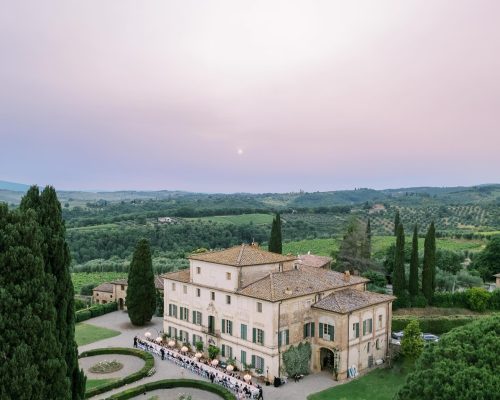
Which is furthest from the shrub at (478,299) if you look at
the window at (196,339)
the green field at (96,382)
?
the green field at (96,382)

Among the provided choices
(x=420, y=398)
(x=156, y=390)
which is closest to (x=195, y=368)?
(x=156, y=390)

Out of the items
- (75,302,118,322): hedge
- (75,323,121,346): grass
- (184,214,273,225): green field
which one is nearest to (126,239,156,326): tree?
(75,323,121,346): grass

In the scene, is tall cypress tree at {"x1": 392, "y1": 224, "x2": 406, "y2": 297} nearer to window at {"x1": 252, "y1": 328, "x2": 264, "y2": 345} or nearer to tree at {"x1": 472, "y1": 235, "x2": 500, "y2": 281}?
window at {"x1": 252, "y1": 328, "x2": 264, "y2": 345}

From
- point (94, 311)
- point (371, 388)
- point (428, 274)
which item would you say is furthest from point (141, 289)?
point (428, 274)

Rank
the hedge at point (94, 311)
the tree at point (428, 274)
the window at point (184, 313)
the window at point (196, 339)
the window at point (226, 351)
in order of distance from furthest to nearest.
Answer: the tree at point (428, 274) < the hedge at point (94, 311) < the window at point (184, 313) < the window at point (196, 339) < the window at point (226, 351)

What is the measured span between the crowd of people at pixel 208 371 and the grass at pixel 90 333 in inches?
181

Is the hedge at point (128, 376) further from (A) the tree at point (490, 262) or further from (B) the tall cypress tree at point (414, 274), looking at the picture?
(A) the tree at point (490, 262)

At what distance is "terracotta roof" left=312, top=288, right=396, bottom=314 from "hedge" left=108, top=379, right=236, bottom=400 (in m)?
9.81

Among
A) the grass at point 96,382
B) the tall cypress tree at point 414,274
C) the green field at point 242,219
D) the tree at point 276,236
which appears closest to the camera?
the grass at point 96,382

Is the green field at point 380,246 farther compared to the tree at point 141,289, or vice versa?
the green field at point 380,246

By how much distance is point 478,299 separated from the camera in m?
52.2

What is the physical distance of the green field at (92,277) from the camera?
7256 cm

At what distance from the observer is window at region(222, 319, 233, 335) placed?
37128 mm

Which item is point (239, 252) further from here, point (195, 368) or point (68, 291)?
point (68, 291)
